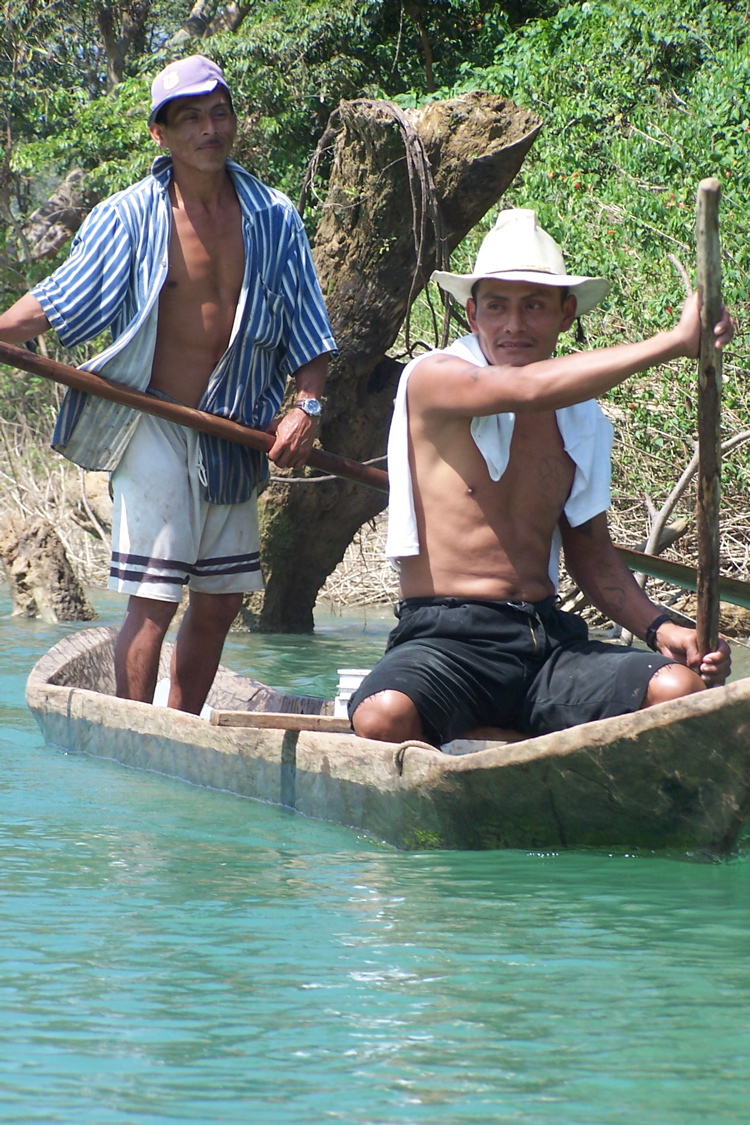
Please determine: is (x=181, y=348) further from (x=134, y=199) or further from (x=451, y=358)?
(x=451, y=358)

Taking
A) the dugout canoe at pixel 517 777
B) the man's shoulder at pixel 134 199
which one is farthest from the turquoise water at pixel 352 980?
the man's shoulder at pixel 134 199

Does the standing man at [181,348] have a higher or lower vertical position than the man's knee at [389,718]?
higher

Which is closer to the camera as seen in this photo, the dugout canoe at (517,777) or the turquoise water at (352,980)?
the turquoise water at (352,980)

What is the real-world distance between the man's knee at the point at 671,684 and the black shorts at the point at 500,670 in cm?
2

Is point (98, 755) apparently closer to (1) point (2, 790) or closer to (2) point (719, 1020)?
(1) point (2, 790)

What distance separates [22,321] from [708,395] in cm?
230

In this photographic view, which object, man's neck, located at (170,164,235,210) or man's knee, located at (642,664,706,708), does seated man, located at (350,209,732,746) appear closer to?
man's knee, located at (642,664,706,708)

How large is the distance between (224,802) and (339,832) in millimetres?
447

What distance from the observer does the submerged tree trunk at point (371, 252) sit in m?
6.62

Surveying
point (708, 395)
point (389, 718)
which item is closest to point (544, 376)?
point (708, 395)

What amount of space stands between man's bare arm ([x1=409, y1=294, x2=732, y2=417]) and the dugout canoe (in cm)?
68

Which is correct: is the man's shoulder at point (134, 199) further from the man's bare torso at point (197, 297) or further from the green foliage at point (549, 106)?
the green foliage at point (549, 106)

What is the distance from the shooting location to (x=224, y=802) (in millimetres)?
3680

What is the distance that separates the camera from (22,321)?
420 cm
